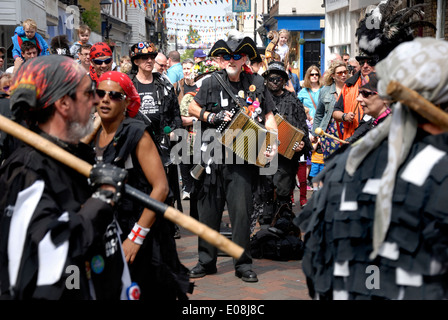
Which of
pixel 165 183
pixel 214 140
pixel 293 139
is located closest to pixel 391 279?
pixel 165 183

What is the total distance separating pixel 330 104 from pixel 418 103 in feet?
22.3

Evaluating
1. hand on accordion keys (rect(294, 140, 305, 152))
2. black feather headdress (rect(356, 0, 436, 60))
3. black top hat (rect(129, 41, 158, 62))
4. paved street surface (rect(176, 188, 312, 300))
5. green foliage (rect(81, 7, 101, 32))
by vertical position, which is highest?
green foliage (rect(81, 7, 101, 32))

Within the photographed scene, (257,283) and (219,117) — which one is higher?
(219,117)

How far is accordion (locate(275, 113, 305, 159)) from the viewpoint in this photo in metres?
8.50

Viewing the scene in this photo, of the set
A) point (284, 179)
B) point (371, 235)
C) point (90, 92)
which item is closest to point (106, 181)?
point (90, 92)

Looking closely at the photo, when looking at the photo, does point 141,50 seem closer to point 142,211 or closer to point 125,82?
point 125,82

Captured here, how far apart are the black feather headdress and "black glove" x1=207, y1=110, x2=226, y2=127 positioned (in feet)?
4.92

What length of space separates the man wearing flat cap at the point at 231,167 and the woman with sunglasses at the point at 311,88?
508 cm

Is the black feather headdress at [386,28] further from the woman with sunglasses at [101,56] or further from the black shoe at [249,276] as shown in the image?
the woman with sunglasses at [101,56]

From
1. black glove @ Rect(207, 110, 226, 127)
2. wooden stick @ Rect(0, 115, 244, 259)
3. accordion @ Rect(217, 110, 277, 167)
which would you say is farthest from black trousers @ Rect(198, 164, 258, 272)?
wooden stick @ Rect(0, 115, 244, 259)

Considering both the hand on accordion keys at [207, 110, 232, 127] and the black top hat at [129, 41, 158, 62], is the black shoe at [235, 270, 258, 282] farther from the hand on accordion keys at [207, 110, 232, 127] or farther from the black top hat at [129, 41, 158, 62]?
the black top hat at [129, 41, 158, 62]

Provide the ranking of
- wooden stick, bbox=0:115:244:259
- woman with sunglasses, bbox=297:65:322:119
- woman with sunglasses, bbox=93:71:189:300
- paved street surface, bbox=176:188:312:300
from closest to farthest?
1. wooden stick, bbox=0:115:244:259
2. woman with sunglasses, bbox=93:71:189:300
3. paved street surface, bbox=176:188:312:300
4. woman with sunglasses, bbox=297:65:322:119

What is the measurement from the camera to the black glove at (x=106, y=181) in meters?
2.67

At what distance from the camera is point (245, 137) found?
6.26 m
